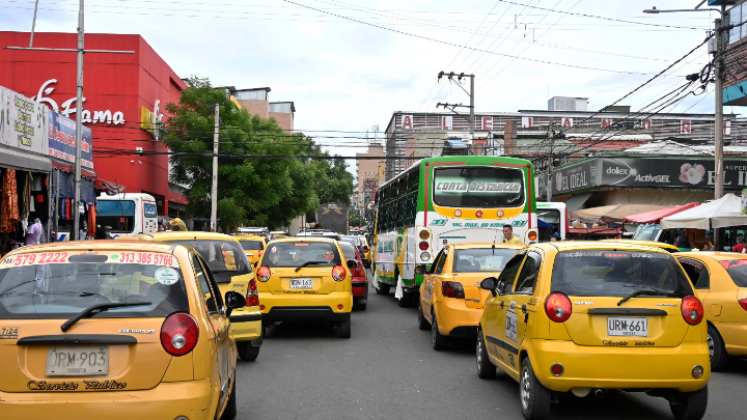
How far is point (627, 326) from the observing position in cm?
597

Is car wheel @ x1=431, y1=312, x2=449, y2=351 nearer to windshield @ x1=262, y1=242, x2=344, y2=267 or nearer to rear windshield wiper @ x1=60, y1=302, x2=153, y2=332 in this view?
windshield @ x1=262, y1=242, x2=344, y2=267

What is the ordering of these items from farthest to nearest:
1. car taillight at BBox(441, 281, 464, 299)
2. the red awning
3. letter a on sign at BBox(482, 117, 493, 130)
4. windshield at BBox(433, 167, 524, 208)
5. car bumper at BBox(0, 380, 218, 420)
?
letter a on sign at BBox(482, 117, 493, 130) < the red awning < windshield at BBox(433, 167, 524, 208) < car taillight at BBox(441, 281, 464, 299) < car bumper at BBox(0, 380, 218, 420)

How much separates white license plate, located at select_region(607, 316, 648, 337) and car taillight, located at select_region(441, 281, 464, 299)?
3.87 metres

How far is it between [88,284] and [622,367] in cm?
412

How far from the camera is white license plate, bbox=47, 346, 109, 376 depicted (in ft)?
14.0

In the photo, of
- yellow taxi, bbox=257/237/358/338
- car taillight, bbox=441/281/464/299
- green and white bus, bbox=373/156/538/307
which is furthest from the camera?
green and white bus, bbox=373/156/538/307

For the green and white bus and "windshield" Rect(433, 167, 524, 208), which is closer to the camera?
the green and white bus

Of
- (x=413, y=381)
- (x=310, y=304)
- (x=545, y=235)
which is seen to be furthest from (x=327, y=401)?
(x=545, y=235)

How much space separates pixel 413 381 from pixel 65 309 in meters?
4.57

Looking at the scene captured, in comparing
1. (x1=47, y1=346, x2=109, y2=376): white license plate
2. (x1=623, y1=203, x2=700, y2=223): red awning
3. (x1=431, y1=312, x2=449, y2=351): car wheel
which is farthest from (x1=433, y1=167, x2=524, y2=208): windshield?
(x1=47, y1=346, x2=109, y2=376): white license plate

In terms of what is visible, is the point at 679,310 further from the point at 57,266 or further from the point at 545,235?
the point at 545,235

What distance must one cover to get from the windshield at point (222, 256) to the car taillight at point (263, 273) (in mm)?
1817

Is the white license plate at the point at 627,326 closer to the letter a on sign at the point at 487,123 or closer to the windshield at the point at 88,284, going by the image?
the windshield at the point at 88,284

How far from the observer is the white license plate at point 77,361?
4266 millimetres
